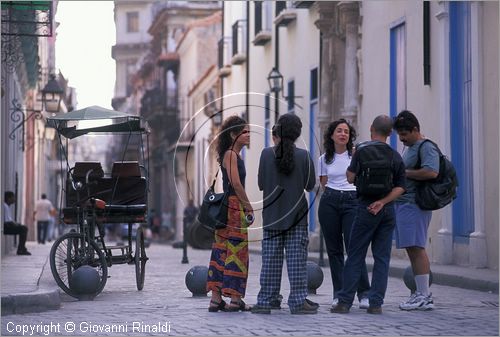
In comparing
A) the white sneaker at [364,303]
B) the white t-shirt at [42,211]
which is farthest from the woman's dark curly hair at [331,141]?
the white t-shirt at [42,211]

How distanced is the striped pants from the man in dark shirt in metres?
0.37

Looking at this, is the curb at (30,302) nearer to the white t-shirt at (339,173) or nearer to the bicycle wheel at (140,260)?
the bicycle wheel at (140,260)

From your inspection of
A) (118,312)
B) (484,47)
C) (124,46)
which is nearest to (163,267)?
(484,47)

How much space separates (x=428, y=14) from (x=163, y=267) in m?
6.01

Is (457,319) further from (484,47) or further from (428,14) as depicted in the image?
(428,14)

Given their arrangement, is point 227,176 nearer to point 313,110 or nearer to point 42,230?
point 313,110

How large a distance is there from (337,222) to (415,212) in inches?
28.9

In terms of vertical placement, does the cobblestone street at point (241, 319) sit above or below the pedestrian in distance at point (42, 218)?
below

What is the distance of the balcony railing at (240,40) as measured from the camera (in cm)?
3850

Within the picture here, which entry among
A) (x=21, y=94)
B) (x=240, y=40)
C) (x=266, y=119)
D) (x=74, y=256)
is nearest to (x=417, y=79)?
(x=74, y=256)

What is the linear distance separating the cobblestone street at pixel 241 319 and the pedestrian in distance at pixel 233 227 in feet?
0.89

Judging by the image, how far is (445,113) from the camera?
18875mm

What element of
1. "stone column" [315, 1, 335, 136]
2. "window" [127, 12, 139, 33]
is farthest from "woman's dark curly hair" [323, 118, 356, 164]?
"window" [127, 12, 139, 33]

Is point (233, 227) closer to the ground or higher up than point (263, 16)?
closer to the ground
